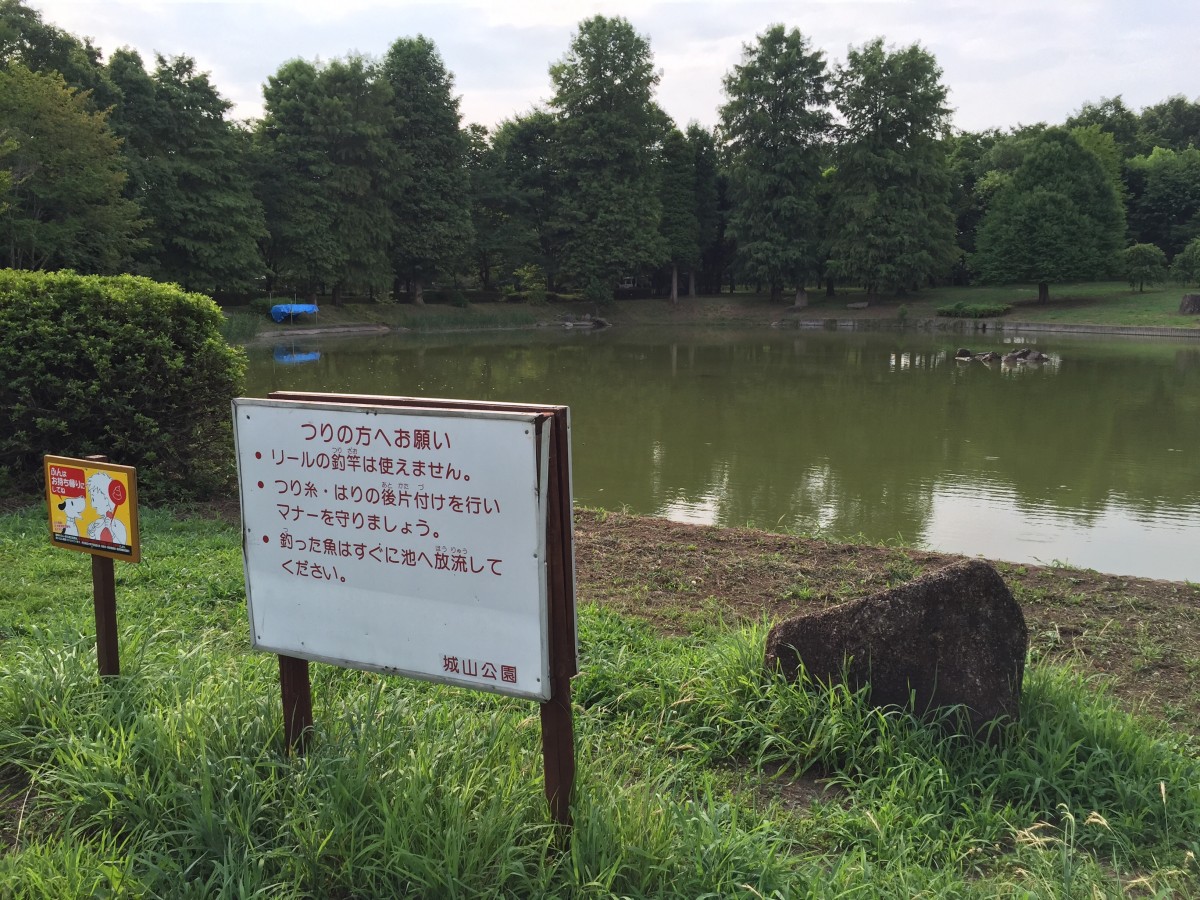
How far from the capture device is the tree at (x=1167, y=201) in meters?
40.2

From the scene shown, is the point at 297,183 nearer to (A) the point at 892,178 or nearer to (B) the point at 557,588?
(A) the point at 892,178

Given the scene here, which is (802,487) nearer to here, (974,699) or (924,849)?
(974,699)

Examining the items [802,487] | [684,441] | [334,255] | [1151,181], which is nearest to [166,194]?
[334,255]

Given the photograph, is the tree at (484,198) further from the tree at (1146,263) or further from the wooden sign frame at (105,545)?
the wooden sign frame at (105,545)

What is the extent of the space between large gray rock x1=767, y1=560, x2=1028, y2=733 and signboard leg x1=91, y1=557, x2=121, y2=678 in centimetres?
216

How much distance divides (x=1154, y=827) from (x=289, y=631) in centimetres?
236

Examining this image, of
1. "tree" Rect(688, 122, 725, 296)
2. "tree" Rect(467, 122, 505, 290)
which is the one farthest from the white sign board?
"tree" Rect(688, 122, 725, 296)

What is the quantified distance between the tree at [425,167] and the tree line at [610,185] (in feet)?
0.30

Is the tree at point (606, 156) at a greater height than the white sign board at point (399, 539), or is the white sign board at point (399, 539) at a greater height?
the tree at point (606, 156)

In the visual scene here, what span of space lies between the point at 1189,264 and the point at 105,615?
38.6 meters

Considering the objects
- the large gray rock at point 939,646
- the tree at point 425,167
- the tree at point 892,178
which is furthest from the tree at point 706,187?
the large gray rock at point 939,646

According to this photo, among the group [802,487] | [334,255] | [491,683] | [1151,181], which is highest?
[1151,181]

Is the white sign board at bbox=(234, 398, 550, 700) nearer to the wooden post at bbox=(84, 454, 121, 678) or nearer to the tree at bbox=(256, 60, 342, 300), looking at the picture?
the wooden post at bbox=(84, 454, 121, 678)

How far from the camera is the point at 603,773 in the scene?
239 cm
